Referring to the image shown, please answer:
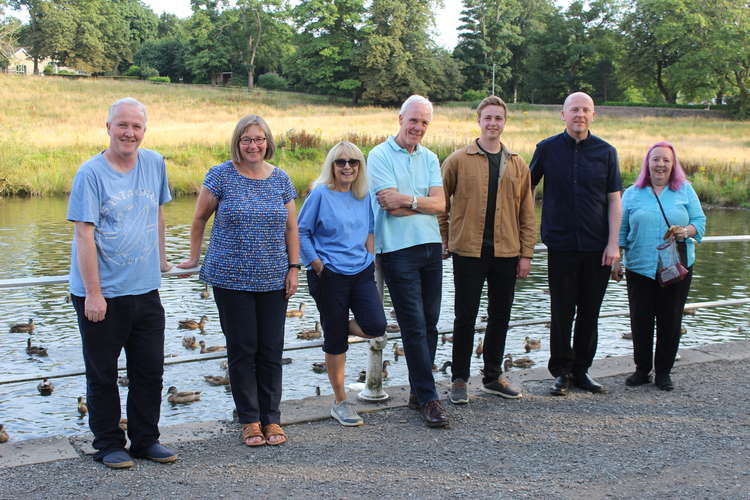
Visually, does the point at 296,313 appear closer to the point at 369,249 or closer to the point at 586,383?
the point at 586,383

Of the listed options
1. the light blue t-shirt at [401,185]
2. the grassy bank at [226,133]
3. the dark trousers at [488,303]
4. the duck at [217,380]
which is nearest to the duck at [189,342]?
the duck at [217,380]

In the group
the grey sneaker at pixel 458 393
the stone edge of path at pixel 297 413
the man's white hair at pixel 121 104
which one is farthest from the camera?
the grey sneaker at pixel 458 393

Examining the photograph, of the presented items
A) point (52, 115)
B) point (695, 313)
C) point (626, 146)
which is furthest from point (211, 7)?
point (695, 313)

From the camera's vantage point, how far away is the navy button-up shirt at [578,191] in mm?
5828

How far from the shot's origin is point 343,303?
5168 mm

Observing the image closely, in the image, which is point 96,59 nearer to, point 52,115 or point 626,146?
point 52,115

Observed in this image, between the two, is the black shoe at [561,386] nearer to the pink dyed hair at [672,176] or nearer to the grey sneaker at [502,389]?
the grey sneaker at [502,389]

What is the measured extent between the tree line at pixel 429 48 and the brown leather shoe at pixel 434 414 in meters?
63.0

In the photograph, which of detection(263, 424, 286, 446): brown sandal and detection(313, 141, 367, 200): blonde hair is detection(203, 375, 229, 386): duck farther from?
detection(313, 141, 367, 200): blonde hair

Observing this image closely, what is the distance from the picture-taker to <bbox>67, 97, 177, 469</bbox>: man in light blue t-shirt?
167 inches

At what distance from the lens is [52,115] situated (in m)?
49.2

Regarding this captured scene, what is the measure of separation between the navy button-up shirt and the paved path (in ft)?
3.73

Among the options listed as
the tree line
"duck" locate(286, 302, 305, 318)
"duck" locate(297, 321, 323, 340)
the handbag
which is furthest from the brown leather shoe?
the tree line

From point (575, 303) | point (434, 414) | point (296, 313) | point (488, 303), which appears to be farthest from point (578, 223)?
point (296, 313)
